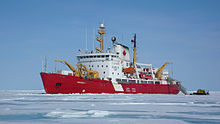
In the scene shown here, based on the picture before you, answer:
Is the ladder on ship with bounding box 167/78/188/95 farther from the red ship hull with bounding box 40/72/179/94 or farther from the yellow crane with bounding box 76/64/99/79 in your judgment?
the yellow crane with bounding box 76/64/99/79

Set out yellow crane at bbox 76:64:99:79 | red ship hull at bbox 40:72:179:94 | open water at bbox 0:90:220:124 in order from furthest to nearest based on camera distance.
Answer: yellow crane at bbox 76:64:99:79 < red ship hull at bbox 40:72:179:94 < open water at bbox 0:90:220:124

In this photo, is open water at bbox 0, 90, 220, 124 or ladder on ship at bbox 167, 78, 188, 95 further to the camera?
ladder on ship at bbox 167, 78, 188, 95

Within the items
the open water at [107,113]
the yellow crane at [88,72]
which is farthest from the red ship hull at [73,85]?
the open water at [107,113]

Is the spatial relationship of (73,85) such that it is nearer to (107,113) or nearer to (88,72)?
(88,72)

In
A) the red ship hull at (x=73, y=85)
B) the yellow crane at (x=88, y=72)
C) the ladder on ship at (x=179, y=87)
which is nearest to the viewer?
the red ship hull at (x=73, y=85)

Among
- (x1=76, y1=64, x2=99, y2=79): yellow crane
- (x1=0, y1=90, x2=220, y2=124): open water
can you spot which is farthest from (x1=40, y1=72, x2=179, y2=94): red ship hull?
(x1=0, y1=90, x2=220, y2=124): open water

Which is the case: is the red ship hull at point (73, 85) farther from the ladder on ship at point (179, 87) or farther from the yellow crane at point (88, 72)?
the ladder on ship at point (179, 87)

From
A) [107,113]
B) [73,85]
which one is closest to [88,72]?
[73,85]

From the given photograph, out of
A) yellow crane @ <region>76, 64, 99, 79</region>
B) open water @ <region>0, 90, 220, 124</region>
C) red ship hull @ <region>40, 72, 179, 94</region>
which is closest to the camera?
open water @ <region>0, 90, 220, 124</region>

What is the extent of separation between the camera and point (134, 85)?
4941cm

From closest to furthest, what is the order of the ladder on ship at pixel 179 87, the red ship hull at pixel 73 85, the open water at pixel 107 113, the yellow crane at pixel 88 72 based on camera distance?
the open water at pixel 107 113, the red ship hull at pixel 73 85, the yellow crane at pixel 88 72, the ladder on ship at pixel 179 87

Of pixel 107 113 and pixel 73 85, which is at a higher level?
pixel 73 85

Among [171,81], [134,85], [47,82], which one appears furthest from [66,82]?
[171,81]

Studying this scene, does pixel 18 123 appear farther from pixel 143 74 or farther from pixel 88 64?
pixel 143 74
